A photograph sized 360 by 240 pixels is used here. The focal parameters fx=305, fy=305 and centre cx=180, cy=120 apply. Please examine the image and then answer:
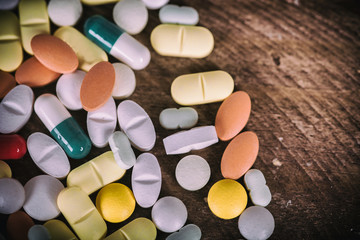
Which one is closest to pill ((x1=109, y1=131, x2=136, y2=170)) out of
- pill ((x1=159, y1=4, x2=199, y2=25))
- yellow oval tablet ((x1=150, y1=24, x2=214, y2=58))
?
yellow oval tablet ((x1=150, y1=24, x2=214, y2=58))

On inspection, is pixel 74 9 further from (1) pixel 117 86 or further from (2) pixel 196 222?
(2) pixel 196 222

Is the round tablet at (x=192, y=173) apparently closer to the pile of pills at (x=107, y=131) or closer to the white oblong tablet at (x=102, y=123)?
the pile of pills at (x=107, y=131)

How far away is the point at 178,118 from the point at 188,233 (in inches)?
14.0

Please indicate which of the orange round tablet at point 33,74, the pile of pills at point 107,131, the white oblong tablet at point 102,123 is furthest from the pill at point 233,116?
the orange round tablet at point 33,74

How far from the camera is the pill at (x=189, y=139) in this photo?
94 cm

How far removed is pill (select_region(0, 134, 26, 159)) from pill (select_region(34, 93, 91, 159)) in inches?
3.7

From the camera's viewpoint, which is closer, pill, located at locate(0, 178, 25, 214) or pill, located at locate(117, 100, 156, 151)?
pill, located at locate(0, 178, 25, 214)

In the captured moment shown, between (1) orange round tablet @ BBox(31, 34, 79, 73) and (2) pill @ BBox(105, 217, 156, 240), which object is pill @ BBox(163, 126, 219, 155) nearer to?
(2) pill @ BBox(105, 217, 156, 240)

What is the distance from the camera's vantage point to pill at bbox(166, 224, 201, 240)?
915mm

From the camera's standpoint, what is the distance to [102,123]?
958mm

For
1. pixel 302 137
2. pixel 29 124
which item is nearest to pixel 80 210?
pixel 29 124

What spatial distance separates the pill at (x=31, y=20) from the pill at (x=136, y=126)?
Answer: 0.37m

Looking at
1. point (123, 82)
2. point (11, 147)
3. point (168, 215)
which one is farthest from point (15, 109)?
point (168, 215)

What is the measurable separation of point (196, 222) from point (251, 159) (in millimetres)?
266
